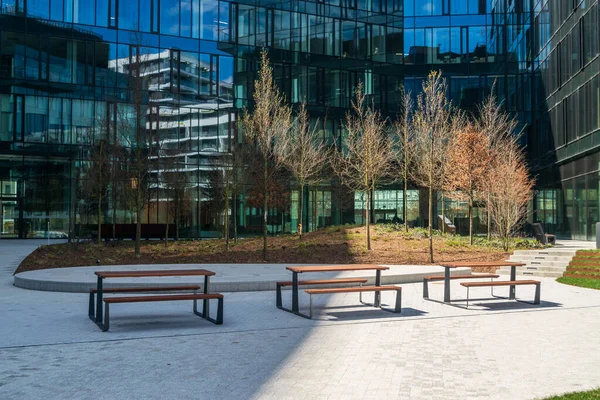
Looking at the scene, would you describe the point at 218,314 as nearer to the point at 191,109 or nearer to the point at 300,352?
the point at 300,352

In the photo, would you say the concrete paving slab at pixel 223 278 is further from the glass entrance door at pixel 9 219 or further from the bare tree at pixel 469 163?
the glass entrance door at pixel 9 219

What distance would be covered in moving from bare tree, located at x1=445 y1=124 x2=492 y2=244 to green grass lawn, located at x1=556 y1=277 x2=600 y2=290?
395 inches

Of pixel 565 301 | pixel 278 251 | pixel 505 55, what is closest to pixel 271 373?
pixel 565 301

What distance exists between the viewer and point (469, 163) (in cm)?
3000

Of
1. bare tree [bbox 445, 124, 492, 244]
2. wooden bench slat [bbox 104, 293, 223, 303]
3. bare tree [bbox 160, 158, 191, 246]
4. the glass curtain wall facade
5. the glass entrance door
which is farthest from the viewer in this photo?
the glass entrance door

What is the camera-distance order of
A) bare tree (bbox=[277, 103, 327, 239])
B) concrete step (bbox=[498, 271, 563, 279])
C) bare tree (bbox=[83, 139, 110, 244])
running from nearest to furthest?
concrete step (bbox=[498, 271, 563, 279]), bare tree (bbox=[83, 139, 110, 244]), bare tree (bbox=[277, 103, 327, 239])

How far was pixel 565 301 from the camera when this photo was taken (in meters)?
15.0

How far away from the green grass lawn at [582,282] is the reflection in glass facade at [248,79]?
1644 cm

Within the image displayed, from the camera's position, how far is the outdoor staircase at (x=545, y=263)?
21562 mm

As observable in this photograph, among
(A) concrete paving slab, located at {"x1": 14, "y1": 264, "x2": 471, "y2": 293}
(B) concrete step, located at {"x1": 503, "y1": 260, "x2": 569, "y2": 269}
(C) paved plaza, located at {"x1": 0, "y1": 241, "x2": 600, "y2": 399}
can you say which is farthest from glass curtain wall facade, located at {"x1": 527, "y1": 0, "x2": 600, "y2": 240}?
(C) paved plaza, located at {"x1": 0, "y1": 241, "x2": 600, "y2": 399}

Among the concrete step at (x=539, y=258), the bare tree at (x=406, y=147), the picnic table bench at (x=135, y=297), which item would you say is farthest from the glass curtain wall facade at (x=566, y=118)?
the picnic table bench at (x=135, y=297)

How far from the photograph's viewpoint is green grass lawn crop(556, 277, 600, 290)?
1803cm

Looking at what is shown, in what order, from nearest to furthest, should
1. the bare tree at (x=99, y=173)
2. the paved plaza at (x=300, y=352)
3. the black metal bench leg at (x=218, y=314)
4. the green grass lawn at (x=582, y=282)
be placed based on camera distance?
the paved plaza at (x=300, y=352)
the black metal bench leg at (x=218, y=314)
the green grass lawn at (x=582, y=282)
the bare tree at (x=99, y=173)

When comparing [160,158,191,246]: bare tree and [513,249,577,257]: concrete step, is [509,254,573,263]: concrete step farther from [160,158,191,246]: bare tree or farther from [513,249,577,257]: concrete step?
[160,158,191,246]: bare tree
